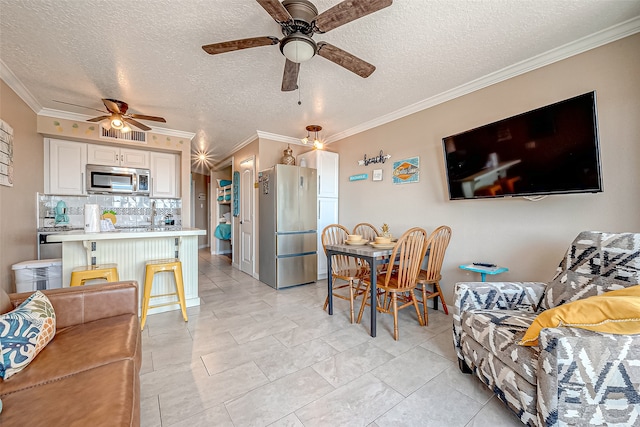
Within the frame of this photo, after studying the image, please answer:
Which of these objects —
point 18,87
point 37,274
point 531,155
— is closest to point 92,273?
point 37,274

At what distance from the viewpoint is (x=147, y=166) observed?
4230 mm

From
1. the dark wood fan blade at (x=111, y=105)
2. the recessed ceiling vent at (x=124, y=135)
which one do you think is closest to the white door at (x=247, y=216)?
the recessed ceiling vent at (x=124, y=135)

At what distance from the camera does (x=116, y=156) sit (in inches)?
157

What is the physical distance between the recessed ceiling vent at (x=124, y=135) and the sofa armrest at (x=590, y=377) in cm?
490

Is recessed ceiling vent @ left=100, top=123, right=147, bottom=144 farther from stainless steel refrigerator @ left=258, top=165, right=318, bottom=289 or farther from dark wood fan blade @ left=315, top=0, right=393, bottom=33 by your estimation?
dark wood fan blade @ left=315, top=0, right=393, bottom=33

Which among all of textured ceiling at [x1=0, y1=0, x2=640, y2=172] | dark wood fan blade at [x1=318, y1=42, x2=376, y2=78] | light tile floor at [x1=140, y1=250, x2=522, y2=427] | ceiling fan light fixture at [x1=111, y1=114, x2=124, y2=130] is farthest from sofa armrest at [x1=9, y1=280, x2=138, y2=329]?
ceiling fan light fixture at [x1=111, y1=114, x2=124, y2=130]

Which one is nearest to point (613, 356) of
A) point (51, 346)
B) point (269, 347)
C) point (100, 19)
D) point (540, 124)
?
point (540, 124)

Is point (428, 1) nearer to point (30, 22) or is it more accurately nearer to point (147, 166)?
point (30, 22)

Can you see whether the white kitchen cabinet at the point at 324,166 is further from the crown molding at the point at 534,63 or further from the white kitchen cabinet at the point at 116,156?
the white kitchen cabinet at the point at 116,156

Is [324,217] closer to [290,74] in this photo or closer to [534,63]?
[290,74]

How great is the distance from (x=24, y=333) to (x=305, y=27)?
2192 millimetres

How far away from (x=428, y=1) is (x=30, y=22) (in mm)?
2791

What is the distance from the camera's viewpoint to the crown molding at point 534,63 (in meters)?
1.89

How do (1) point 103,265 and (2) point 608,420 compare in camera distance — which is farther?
(1) point 103,265
